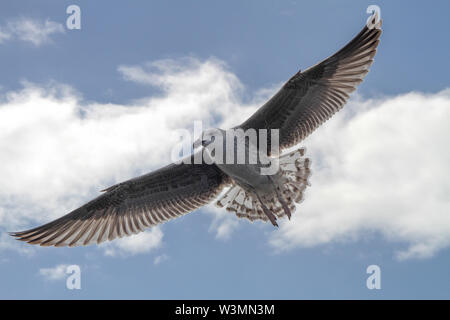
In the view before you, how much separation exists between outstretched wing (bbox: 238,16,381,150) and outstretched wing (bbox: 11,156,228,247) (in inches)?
58.9

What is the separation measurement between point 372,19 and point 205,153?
3.72 m

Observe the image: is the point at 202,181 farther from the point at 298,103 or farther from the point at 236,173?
the point at 298,103

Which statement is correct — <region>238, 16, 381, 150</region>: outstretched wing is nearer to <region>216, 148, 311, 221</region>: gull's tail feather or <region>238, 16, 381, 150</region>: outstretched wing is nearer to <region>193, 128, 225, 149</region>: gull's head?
<region>216, 148, 311, 221</region>: gull's tail feather

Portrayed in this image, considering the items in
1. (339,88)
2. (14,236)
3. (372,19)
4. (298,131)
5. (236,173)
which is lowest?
(14,236)

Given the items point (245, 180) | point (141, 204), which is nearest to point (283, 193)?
point (245, 180)

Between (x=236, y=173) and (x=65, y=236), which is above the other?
(x=236, y=173)

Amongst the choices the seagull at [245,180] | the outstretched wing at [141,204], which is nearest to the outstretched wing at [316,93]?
the seagull at [245,180]

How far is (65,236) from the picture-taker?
10.7 m

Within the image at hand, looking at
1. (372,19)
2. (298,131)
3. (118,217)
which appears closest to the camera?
(372,19)

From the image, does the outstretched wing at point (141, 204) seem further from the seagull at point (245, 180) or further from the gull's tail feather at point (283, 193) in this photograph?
the gull's tail feather at point (283, 193)

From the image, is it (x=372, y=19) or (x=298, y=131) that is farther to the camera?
(x=298, y=131)

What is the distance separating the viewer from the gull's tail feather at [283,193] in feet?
34.2

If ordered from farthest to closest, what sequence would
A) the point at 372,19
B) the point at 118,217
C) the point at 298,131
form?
the point at 118,217, the point at 298,131, the point at 372,19

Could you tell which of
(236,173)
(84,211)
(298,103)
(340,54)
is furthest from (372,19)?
(84,211)
